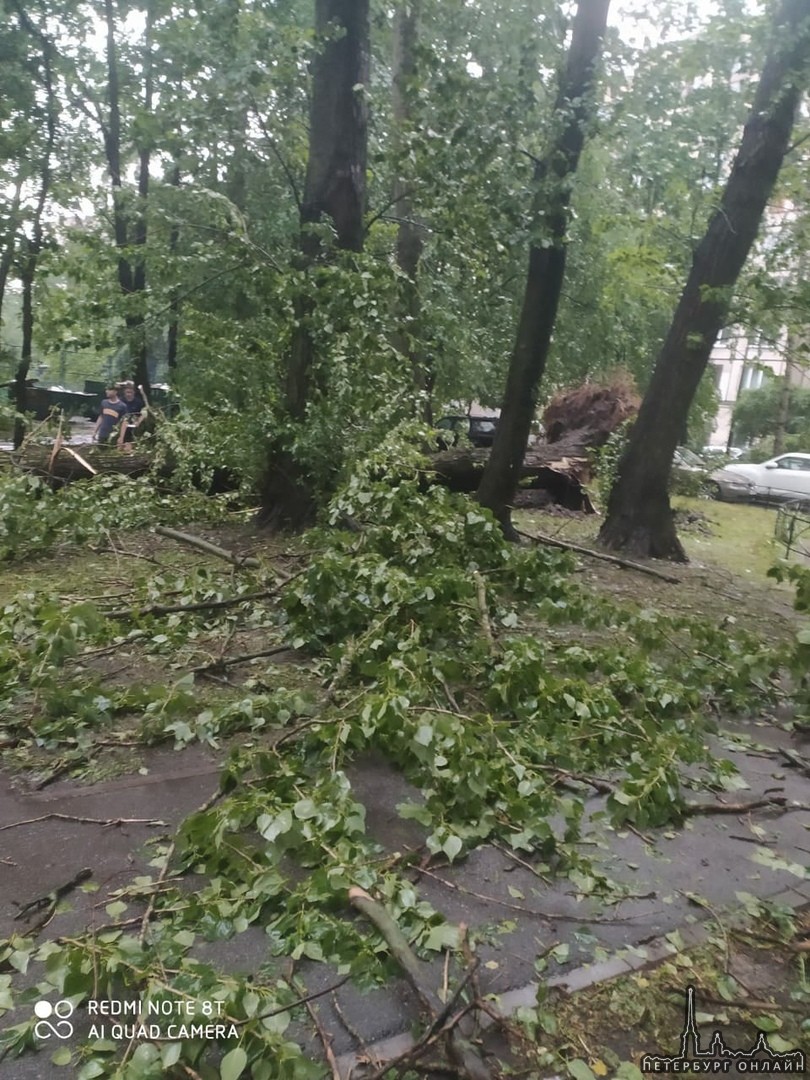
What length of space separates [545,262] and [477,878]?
7.11 m

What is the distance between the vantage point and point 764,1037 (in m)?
2.31

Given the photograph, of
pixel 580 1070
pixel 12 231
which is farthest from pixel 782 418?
pixel 580 1070

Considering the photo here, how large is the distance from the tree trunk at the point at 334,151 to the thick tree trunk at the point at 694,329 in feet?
12.8

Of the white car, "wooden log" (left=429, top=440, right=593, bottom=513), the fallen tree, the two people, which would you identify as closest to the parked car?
the fallen tree

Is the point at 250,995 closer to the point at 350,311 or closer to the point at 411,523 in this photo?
the point at 411,523

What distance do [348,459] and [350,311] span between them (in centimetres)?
136

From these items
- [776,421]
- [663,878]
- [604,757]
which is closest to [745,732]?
[604,757]

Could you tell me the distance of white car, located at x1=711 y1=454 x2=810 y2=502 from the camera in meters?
19.7

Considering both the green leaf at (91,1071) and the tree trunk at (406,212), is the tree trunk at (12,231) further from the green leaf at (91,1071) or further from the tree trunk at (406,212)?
the green leaf at (91,1071)

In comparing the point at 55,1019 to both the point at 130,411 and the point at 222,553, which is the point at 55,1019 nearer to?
the point at 222,553

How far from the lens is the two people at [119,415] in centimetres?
1048

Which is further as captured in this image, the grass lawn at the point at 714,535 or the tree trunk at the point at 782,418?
the tree trunk at the point at 782,418

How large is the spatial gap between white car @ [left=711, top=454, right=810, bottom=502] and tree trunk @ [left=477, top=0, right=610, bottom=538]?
39.8ft

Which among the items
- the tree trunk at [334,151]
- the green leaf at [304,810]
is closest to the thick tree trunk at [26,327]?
the tree trunk at [334,151]
